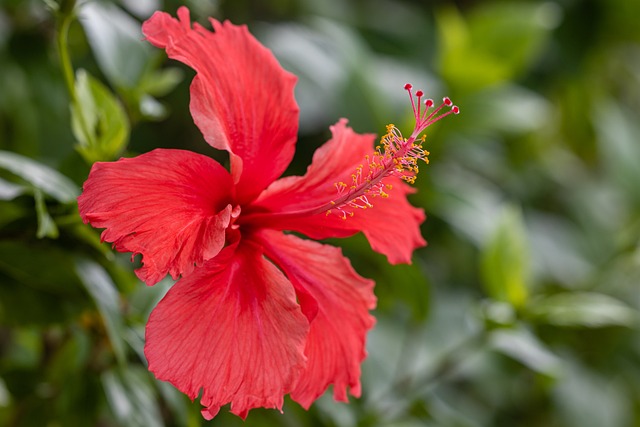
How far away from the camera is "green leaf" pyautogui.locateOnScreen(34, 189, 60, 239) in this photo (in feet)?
2.07

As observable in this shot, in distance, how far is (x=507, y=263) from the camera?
41.1 inches

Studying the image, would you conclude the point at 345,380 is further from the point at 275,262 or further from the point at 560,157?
the point at 560,157

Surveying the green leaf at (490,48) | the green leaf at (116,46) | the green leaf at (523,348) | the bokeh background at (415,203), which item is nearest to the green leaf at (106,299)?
the bokeh background at (415,203)

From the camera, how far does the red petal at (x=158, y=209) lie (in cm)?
55

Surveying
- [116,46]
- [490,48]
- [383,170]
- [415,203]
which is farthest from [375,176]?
[490,48]

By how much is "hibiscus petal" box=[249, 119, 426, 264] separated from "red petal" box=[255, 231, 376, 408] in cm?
2

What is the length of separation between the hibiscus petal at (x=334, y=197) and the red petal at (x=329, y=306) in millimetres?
16

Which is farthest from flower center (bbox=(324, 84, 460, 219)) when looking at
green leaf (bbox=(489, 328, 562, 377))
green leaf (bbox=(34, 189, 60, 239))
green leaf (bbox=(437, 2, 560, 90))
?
green leaf (bbox=(437, 2, 560, 90))

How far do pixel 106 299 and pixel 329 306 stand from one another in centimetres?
20

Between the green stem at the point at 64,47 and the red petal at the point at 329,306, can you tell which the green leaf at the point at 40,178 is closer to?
the green stem at the point at 64,47

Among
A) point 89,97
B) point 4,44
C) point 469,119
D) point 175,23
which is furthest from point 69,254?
point 469,119

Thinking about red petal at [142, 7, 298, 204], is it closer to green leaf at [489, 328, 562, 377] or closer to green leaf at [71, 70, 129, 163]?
green leaf at [71, 70, 129, 163]

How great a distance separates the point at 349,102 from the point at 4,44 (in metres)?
0.52

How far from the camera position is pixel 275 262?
2.23 ft
